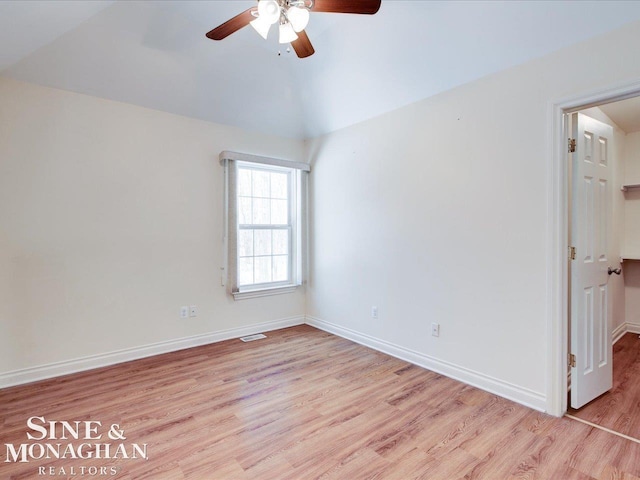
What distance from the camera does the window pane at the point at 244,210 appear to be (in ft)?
12.7

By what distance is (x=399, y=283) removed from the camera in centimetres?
318

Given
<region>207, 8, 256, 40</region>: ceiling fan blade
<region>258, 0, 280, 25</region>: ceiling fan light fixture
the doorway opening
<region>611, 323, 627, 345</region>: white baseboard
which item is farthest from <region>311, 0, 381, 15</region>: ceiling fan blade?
<region>611, 323, 627, 345</region>: white baseboard

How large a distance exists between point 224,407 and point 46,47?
3.01 meters

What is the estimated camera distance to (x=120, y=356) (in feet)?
10.0

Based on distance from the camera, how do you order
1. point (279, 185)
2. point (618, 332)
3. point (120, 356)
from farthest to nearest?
point (279, 185)
point (618, 332)
point (120, 356)

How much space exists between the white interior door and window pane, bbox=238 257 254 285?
10.3ft

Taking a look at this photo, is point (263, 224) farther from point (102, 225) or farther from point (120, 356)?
point (120, 356)

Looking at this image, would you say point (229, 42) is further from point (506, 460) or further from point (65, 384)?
point (506, 460)

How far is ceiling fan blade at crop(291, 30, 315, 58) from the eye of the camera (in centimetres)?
196

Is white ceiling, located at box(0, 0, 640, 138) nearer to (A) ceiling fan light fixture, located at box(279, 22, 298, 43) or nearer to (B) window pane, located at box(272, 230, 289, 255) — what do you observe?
(A) ceiling fan light fixture, located at box(279, 22, 298, 43)

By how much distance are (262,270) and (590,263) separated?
322 cm

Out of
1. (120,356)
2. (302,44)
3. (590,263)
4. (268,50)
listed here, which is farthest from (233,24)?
(120,356)

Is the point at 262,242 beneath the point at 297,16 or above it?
beneath

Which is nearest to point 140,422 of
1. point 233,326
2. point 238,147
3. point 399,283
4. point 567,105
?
point 233,326
